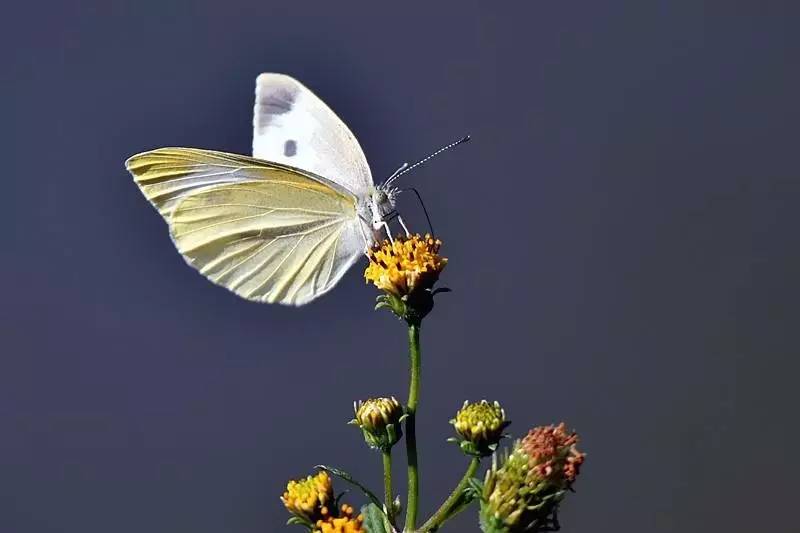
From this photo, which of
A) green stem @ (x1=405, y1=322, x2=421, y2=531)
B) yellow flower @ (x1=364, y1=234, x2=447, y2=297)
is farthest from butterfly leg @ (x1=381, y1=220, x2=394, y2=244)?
green stem @ (x1=405, y1=322, x2=421, y2=531)

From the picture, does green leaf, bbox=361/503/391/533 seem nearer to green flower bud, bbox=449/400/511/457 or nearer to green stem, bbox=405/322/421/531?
green stem, bbox=405/322/421/531

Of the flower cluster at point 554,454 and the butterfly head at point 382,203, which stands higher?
the butterfly head at point 382,203

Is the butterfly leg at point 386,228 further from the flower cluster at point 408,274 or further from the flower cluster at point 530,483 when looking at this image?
the flower cluster at point 530,483

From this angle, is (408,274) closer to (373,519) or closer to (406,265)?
(406,265)

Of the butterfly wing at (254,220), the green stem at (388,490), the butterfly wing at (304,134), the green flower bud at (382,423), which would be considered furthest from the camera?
the butterfly wing at (304,134)

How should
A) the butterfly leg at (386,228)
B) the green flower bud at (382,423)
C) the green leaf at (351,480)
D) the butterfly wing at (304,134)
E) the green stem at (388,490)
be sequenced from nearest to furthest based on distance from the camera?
the green leaf at (351,480) → the green stem at (388,490) → the green flower bud at (382,423) → the butterfly leg at (386,228) → the butterfly wing at (304,134)

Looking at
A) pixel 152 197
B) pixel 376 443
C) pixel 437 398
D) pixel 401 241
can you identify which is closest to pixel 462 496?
pixel 376 443

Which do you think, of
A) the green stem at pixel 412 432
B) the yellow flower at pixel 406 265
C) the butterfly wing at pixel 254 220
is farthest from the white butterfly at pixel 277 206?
the green stem at pixel 412 432

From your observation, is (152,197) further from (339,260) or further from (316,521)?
(316,521)
